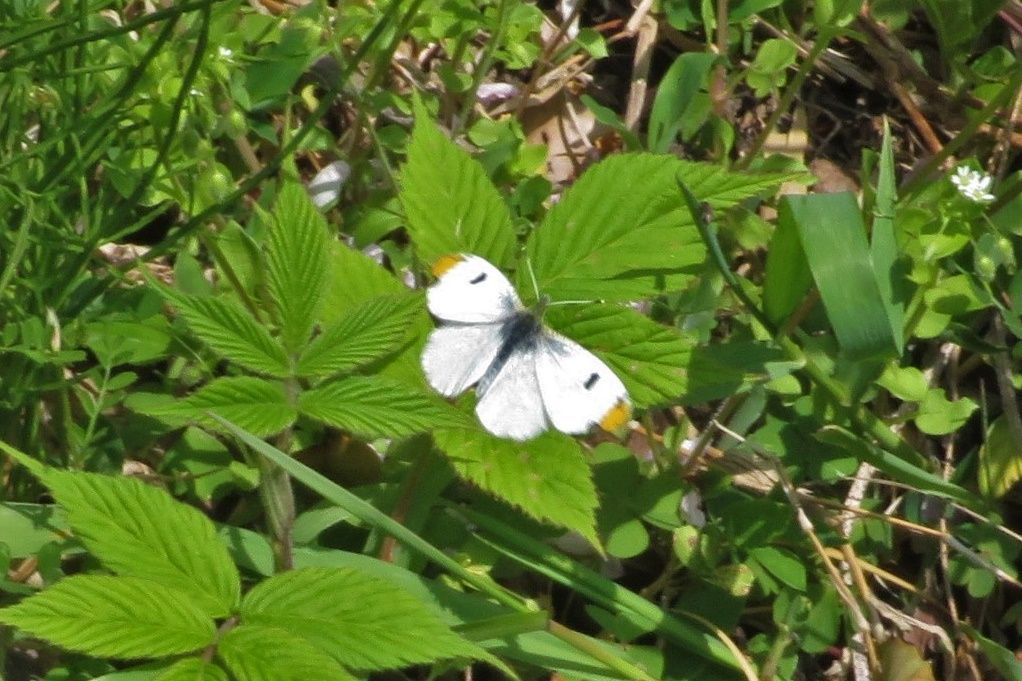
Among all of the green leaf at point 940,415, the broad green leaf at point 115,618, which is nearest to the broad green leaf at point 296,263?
the broad green leaf at point 115,618

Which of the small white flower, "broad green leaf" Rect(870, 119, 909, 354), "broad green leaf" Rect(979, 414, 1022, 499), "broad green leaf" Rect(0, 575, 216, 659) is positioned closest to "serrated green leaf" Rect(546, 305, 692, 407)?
"broad green leaf" Rect(870, 119, 909, 354)

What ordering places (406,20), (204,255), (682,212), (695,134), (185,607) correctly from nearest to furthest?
(185,607) < (682,212) < (406,20) < (204,255) < (695,134)

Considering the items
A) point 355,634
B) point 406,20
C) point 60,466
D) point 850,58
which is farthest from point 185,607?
point 850,58

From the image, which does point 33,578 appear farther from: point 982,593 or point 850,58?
point 850,58

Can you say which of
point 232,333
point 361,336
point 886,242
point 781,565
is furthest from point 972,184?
point 232,333

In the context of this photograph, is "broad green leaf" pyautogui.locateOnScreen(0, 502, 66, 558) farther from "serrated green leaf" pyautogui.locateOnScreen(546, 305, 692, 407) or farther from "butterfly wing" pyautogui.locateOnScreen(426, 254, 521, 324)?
"serrated green leaf" pyautogui.locateOnScreen(546, 305, 692, 407)

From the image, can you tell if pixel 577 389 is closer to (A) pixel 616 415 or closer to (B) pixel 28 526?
(A) pixel 616 415
